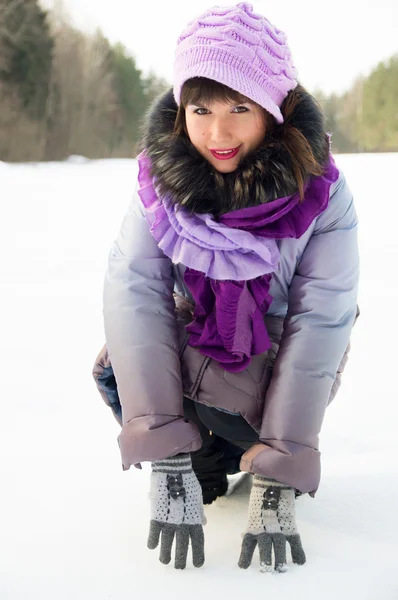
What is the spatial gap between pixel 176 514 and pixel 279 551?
6.3 inches

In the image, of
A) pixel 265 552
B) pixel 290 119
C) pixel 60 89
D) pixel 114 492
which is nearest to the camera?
pixel 265 552

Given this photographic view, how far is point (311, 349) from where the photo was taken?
1141 mm

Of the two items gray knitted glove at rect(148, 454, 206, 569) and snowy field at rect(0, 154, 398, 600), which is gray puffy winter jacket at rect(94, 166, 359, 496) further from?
snowy field at rect(0, 154, 398, 600)

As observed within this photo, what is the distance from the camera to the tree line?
26.7 feet

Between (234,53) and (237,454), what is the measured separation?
0.72m

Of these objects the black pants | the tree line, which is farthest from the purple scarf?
the tree line

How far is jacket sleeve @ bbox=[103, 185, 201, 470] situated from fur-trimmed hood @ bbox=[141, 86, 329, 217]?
0.10 meters

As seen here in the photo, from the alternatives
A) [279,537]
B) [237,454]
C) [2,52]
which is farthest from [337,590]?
[2,52]

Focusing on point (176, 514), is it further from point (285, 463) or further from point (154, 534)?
point (285, 463)

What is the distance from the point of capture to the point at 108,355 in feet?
4.11

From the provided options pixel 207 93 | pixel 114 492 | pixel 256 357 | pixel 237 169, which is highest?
pixel 207 93

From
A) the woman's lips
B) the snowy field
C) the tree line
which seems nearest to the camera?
the snowy field

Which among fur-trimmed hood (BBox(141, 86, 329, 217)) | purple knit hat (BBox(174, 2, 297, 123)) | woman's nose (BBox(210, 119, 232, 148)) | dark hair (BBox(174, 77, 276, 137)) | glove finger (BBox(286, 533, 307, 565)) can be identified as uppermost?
purple knit hat (BBox(174, 2, 297, 123))

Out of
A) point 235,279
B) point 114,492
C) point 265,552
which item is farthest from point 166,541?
point 235,279
